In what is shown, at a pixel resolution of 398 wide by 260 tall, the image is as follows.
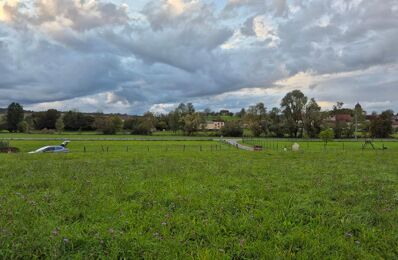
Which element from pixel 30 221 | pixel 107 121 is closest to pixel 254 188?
pixel 30 221

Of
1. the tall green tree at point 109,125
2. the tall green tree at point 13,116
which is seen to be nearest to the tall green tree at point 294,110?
the tall green tree at point 109,125

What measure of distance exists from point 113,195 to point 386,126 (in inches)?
4831

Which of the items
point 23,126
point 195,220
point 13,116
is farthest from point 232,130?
point 195,220

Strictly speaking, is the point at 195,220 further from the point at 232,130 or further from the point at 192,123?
the point at 192,123

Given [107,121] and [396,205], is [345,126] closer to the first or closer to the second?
[107,121]

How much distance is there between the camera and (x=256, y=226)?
546 centimetres

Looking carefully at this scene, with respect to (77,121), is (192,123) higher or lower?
lower

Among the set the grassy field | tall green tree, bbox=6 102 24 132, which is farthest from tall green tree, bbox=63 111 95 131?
the grassy field

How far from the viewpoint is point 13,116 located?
5344 inches

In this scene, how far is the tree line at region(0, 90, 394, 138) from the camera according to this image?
110 metres

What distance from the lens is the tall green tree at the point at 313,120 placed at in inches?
4274

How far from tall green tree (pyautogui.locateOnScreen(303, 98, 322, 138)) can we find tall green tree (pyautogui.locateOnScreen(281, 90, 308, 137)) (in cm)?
269

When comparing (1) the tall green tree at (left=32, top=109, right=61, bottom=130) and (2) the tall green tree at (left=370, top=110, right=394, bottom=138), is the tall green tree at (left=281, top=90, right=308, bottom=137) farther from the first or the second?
(1) the tall green tree at (left=32, top=109, right=61, bottom=130)

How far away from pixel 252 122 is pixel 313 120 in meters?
23.3
